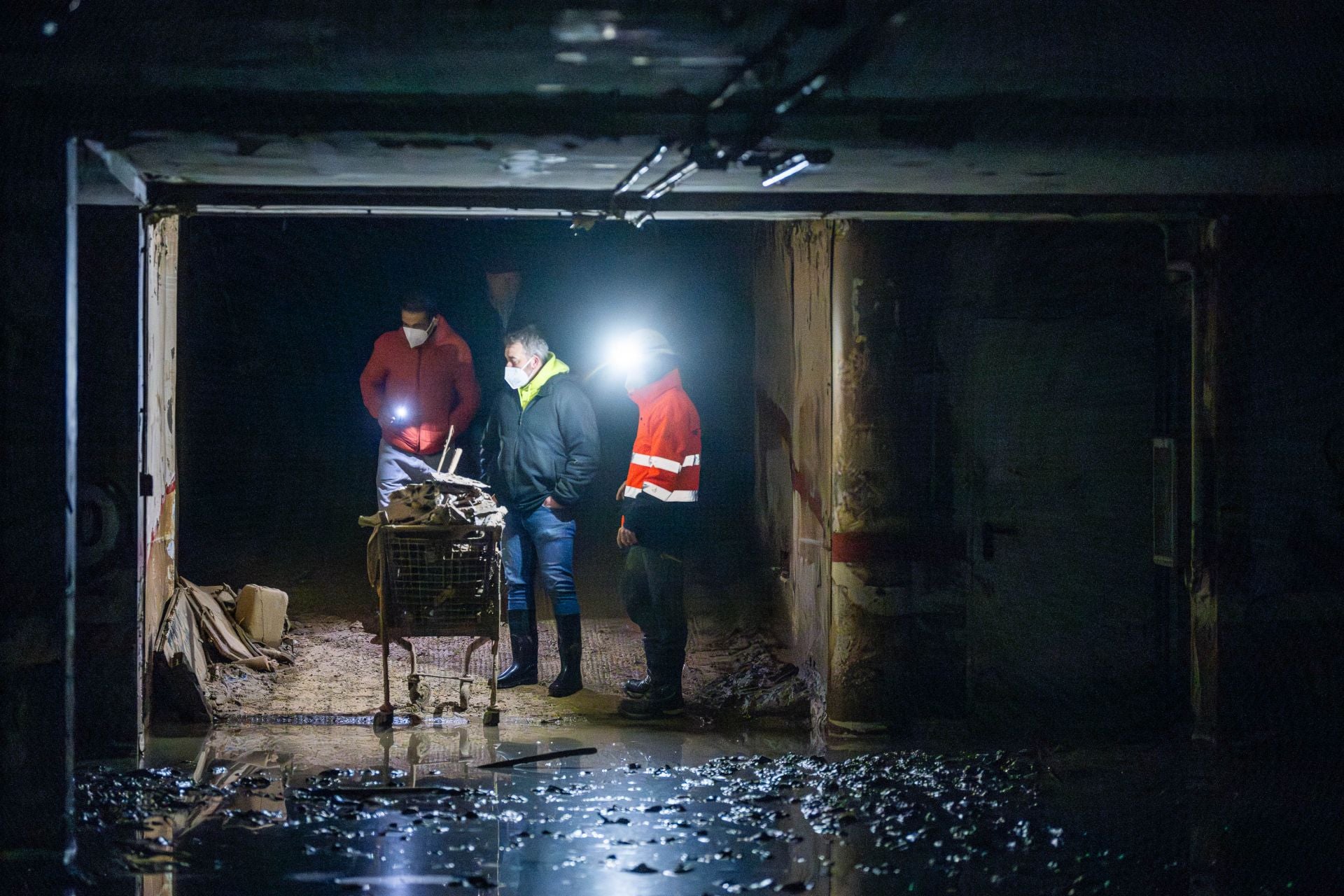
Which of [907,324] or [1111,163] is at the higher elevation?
[1111,163]

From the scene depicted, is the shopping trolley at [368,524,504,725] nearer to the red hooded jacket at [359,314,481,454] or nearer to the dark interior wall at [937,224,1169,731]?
the red hooded jacket at [359,314,481,454]

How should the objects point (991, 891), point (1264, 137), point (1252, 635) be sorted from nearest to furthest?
1. point (991, 891)
2. point (1264, 137)
3. point (1252, 635)

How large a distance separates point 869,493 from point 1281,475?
2.23 m

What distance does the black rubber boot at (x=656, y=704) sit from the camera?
7.63 metres

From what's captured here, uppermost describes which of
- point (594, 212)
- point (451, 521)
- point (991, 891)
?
point (594, 212)

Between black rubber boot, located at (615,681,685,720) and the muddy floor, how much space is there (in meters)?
0.41

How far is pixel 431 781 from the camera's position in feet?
20.2

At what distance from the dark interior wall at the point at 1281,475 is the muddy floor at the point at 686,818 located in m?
0.55

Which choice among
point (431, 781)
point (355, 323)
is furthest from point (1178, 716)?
point (355, 323)

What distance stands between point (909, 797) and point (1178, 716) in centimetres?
216

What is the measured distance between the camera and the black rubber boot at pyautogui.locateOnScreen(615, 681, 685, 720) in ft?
25.0

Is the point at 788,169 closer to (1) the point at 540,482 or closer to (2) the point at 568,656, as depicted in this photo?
(1) the point at 540,482

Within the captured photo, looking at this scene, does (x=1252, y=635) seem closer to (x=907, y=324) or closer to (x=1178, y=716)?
(x=1178, y=716)

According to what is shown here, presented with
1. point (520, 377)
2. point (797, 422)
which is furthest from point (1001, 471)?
point (520, 377)
